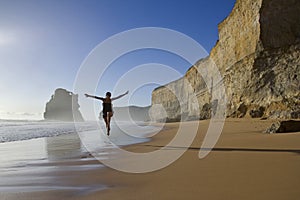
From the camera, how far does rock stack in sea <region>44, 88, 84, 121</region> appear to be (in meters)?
103

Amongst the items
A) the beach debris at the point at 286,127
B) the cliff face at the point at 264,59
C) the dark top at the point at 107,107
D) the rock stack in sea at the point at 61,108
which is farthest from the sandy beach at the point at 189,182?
the rock stack in sea at the point at 61,108

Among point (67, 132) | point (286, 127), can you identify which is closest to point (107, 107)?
point (286, 127)

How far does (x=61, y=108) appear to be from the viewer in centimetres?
10394

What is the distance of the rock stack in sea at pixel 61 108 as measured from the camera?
102750 mm

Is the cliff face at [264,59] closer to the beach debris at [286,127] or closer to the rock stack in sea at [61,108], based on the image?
the beach debris at [286,127]

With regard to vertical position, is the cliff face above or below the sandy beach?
above

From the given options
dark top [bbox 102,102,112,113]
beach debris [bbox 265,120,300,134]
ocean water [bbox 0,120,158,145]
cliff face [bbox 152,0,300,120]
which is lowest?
ocean water [bbox 0,120,158,145]

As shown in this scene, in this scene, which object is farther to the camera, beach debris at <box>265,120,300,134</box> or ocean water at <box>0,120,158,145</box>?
ocean water at <box>0,120,158,145</box>

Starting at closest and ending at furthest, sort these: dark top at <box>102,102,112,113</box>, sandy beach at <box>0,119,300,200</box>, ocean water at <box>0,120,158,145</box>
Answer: sandy beach at <box>0,119,300,200</box> < dark top at <box>102,102,112,113</box> < ocean water at <box>0,120,158,145</box>

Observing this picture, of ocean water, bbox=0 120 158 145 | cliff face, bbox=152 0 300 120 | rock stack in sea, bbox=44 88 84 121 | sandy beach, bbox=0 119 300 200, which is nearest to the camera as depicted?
sandy beach, bbox=0 119 300 200

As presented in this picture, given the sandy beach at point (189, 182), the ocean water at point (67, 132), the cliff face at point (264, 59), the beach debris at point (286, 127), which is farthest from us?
the cliff face at point (264, 59)

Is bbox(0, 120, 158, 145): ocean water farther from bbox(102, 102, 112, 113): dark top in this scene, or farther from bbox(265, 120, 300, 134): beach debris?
bbox(265, 120, 300, 134): beach debris

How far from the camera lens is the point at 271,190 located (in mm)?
2324

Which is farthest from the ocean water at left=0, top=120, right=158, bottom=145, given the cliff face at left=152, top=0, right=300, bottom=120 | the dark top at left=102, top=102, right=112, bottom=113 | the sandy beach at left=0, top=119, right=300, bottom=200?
the cliff face at left=152, top=0, right=300, bottom=120
